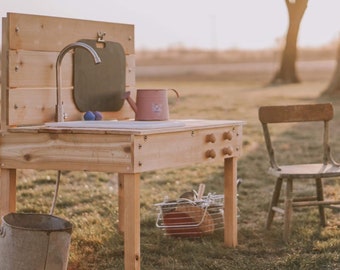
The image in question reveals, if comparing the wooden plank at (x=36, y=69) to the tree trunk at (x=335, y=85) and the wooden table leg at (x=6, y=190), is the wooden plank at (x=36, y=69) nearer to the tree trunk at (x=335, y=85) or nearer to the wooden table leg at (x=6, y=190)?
the wooden table leg at (x=6, y=190)

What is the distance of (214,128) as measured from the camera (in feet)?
20.3

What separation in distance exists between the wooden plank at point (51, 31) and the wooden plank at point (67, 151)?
61 centimetres

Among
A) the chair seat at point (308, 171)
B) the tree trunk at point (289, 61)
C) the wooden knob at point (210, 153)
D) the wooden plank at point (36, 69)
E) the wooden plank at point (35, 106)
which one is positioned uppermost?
the tree trunk at point (289, 61)

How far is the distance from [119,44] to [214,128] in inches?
38.9

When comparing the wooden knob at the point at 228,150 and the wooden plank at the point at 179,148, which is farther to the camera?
the wooden knob at the point at 228,150

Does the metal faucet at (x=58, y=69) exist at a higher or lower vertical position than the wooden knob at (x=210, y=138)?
higher

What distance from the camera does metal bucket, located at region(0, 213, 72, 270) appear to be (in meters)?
5.16

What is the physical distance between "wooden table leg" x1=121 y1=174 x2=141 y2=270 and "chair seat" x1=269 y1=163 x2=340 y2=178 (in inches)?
69.4

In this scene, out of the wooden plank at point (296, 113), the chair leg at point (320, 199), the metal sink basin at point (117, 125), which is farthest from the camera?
the chair leg at point (320, 199)

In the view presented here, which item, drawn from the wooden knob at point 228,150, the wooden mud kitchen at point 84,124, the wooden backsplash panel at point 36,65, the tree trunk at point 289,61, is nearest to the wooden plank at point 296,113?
the wooden mud kitchen at point 84,124

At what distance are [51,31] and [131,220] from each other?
1440mm

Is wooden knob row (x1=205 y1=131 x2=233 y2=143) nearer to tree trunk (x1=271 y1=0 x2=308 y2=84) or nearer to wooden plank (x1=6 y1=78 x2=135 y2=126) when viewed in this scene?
wooden plank (x1=6 y1=78 x2=135 y2=126)

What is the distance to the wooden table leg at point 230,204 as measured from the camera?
21.7 feet

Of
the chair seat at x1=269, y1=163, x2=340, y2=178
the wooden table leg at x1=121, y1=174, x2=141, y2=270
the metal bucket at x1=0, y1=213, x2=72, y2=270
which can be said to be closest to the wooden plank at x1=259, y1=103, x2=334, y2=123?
the chair seat at x1=269, y1=163, x2=340, y2=178
